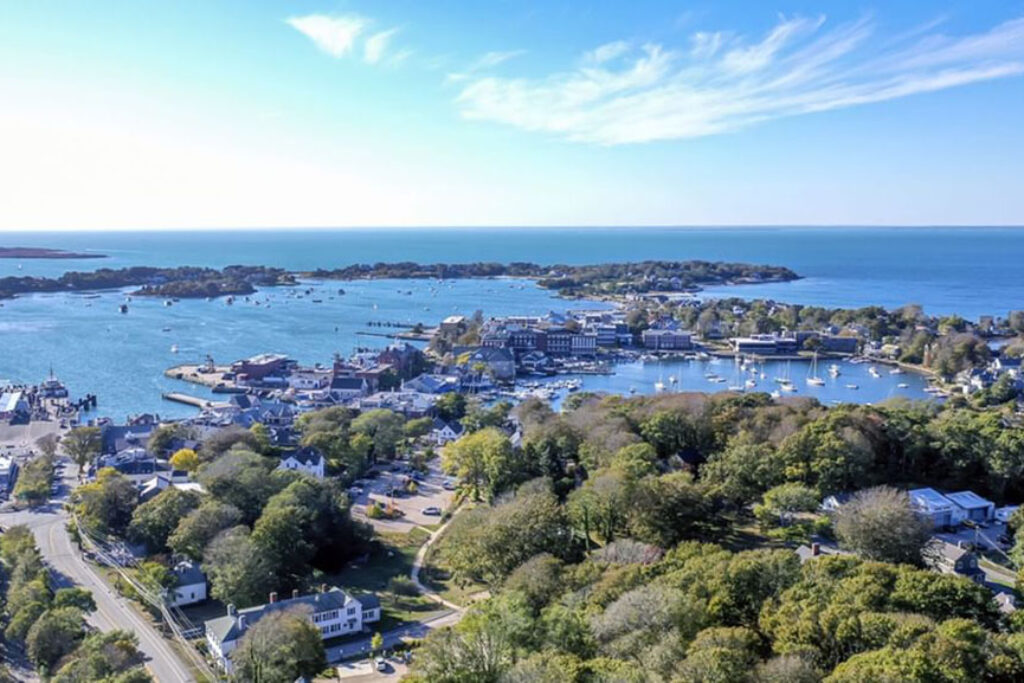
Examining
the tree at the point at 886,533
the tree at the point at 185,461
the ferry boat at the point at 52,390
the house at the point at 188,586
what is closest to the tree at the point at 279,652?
the house at the point at 188,586

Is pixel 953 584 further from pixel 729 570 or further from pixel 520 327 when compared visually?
pixel 520 327

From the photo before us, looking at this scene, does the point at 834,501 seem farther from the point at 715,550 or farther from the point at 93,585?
the point at 93,585

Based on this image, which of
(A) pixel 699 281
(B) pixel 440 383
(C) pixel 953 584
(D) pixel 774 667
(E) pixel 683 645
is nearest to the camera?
(D) pixel 774 667

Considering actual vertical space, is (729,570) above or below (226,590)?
above

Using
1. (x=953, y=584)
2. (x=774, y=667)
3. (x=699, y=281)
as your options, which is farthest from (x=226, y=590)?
(x=699, y=281)

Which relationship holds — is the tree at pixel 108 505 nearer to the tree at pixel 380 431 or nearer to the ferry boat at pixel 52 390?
the tree at pixel 380 431

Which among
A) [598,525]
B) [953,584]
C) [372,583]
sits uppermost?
[953,584]

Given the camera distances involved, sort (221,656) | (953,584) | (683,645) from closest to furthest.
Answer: (683,645) < (953,584) < (221,656)
